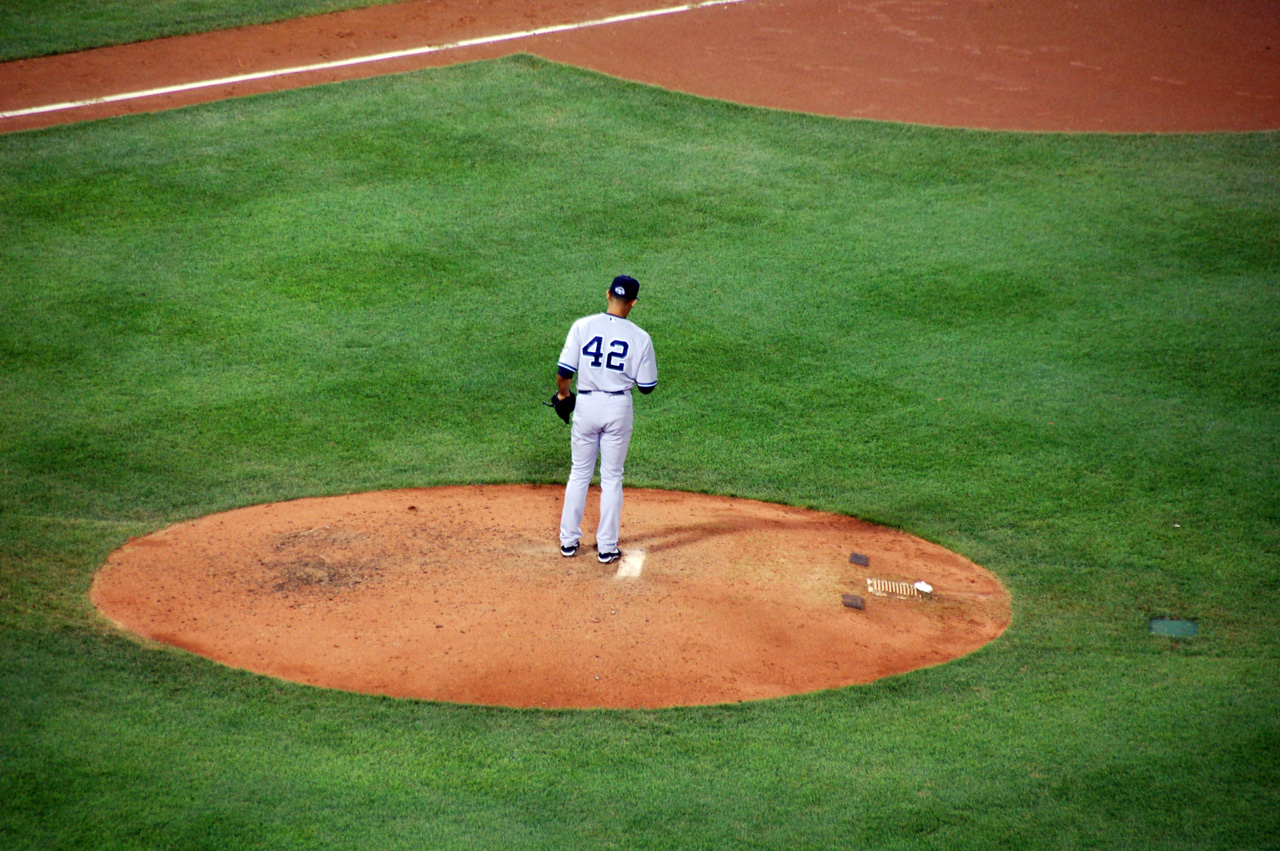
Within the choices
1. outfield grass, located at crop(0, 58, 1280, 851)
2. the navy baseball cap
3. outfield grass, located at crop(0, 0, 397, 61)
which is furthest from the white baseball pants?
outfield grass, located at crop(0, 0, 397, 61)

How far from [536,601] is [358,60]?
11675 mm

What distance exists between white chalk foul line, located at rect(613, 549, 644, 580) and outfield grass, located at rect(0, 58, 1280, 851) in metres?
1.20

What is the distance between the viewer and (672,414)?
8555 millimetres

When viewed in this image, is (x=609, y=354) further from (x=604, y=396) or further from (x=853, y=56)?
(x=853, y=56)

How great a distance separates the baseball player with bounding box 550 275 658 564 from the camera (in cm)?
617

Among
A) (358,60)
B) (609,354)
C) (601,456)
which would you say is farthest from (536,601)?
(358,60)

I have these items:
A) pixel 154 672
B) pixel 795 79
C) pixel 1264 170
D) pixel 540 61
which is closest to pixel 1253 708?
pixel 154 672

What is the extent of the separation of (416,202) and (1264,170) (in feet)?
32.4

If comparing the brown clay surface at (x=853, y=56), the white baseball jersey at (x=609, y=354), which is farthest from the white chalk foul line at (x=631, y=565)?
the brown clay surface at (x=853, y=56)

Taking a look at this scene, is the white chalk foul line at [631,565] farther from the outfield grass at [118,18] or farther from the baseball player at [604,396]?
the outfield grass at [118,18]

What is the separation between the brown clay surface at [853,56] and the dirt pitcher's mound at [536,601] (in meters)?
9.03

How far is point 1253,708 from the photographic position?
17.2 feet

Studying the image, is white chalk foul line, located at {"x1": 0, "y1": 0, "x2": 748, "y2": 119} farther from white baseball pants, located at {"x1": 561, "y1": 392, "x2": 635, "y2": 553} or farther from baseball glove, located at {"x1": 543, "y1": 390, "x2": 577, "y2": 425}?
white baseball pants, located at {"x1": 561, "y1": 392, "x2": 635, "y2": 553}

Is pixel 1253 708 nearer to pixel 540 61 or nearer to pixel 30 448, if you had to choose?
pixel 30 448
